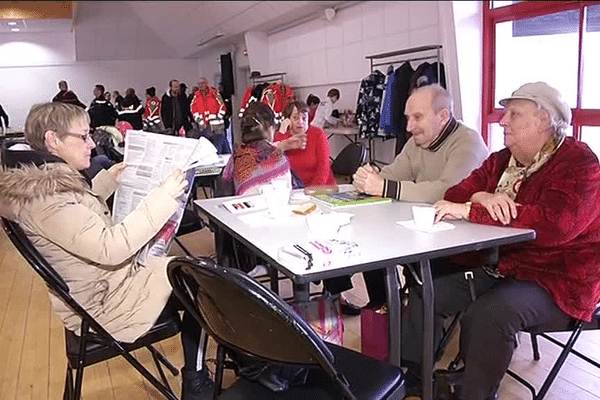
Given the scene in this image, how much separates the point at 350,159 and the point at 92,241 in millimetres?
1626

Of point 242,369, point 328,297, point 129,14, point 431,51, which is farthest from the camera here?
point 328,297

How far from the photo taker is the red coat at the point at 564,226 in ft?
5.23

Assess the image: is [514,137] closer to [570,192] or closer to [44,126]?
[570,192]

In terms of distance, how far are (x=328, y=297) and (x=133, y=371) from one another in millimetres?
887

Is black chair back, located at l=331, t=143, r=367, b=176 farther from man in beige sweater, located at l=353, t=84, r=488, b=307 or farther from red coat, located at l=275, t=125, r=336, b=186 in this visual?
man in beige sweater, located at l=353, t=84, r=488, b=307

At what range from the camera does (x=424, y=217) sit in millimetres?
1612

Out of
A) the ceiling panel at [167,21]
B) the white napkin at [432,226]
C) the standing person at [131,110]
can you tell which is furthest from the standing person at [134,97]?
the white napkin at [432,226]

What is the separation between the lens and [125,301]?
166cm

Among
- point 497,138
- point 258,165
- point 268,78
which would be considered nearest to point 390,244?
point 497,138

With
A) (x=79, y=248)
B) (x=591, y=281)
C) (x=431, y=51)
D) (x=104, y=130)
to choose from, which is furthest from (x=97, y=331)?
(x=591, y=281)

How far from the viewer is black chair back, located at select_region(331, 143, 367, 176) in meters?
2.61

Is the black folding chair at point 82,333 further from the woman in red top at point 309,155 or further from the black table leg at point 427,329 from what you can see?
the woman in red top at point 309,155

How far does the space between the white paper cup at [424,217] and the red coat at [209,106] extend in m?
0.71

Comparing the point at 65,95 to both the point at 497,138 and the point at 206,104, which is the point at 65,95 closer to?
the point at 206,104
